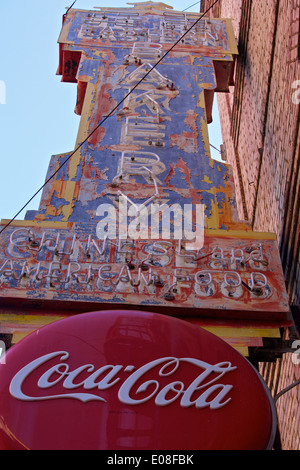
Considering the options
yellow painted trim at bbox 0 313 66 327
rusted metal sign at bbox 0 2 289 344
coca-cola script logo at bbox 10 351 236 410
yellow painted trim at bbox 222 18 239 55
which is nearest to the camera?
coca-cola script logo at bbox 10 351 236 410

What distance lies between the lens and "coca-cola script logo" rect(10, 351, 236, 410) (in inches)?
142

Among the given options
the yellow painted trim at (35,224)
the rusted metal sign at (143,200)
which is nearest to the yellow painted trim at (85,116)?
the rusted metal sign at (143,200)

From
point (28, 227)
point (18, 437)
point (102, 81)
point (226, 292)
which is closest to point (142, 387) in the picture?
point (18, 437)

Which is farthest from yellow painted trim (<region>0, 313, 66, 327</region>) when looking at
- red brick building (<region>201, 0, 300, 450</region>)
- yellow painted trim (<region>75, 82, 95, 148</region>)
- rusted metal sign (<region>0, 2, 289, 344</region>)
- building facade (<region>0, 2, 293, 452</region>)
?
yellow painted trim (<region>75, 82, 95, 148</region>)

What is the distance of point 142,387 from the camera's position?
12.0ft

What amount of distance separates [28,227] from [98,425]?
3270mm

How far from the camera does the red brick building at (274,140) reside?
6.84m

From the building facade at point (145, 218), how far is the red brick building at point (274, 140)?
0.46 metres

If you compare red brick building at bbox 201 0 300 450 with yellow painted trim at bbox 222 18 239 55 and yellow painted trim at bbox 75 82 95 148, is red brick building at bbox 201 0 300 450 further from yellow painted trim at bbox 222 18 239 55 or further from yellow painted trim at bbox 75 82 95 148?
yellow painted trim at bbox 75 82 95 148

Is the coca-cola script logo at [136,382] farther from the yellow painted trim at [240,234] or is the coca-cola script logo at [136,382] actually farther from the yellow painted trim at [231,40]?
the yellow painted trim at [231,40]

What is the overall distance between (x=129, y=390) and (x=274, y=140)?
5413mm

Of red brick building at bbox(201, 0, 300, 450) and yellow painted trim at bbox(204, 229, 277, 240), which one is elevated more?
red brick building at bbox(201, 0, 300, 450)

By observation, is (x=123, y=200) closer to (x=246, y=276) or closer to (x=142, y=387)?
(x=246, y=276)

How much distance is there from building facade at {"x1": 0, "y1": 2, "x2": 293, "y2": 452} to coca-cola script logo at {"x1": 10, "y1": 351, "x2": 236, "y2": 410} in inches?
63.4
